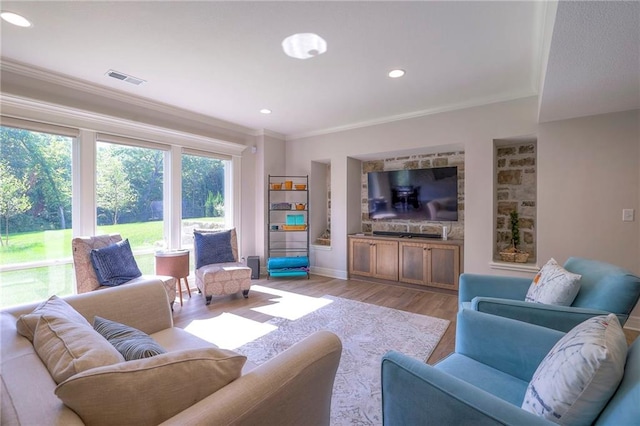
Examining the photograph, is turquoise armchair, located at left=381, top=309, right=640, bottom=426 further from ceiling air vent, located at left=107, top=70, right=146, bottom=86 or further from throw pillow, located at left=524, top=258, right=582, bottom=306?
ceiling air vent, located at left=107, top=70, right=146, bottom=86

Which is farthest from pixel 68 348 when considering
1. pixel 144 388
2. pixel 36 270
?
Answer: pixel 36 270

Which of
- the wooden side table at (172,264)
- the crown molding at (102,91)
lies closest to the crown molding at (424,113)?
the crown molding at (102,91)

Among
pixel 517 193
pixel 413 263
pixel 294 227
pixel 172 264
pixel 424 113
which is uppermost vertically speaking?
pixel 424 113

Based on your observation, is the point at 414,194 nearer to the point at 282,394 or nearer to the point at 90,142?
the point at 282,394

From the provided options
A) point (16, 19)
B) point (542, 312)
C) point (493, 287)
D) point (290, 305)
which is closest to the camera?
point (542, 312)

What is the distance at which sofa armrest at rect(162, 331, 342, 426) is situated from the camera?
75cm

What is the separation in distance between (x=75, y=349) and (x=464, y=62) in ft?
10.7

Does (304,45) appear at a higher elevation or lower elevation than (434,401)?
higher

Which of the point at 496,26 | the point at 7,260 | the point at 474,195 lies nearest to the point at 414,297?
the point at 474,195

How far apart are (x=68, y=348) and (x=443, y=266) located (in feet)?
12.8

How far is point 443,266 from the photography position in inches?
154

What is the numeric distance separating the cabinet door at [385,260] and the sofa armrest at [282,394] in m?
3.33

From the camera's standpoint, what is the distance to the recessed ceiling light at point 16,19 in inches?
77.9

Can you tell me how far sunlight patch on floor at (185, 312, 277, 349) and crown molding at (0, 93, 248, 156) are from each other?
244 centimetres
